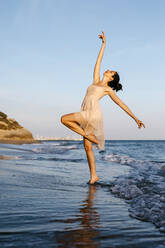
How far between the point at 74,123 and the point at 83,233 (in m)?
3.08

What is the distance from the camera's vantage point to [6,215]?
2250mm

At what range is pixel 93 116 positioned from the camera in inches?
190

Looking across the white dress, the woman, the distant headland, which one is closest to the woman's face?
the woman

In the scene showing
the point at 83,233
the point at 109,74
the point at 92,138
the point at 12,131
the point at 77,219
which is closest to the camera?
Answer: the point at 83,233

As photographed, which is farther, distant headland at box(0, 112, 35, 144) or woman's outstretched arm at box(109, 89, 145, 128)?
distant headland at box(0, 112, 35, 144)

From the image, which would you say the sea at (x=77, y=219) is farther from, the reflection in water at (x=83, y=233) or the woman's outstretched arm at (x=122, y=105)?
the woman's outstretched arm at (x=122, y=105)

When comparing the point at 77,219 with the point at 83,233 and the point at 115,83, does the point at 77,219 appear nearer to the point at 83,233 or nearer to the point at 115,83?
the point at 83,233

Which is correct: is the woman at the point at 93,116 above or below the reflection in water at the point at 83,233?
above

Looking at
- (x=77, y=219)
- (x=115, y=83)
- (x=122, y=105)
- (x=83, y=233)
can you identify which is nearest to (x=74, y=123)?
(x=122, y=105)

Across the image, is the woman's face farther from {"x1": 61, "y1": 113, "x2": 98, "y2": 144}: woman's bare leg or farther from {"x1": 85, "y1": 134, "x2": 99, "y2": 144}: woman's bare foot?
{"x1": 85, "y1": 134, "x2": 99, "y2": 144}: woman's bare foot

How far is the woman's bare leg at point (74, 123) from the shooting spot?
479cm

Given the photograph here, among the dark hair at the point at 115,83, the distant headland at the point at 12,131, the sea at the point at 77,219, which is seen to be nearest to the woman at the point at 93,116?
the dark hair at the point at 115,83

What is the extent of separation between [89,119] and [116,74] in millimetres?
1104

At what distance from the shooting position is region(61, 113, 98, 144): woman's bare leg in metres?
4.79
